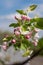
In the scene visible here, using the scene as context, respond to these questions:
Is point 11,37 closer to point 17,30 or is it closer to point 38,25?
point 17,30

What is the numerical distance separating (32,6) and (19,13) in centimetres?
5

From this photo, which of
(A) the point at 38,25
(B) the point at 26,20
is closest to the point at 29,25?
(B) the point at 26,20

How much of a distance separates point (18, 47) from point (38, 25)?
0.40 feet

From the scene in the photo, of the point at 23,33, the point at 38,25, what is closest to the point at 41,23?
the point at 38,25

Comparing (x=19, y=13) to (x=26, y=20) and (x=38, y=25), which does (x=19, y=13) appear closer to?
(x=26, y=20)

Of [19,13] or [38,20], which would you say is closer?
[38,20]

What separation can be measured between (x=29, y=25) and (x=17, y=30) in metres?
0.04

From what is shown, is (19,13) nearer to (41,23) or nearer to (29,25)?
(29,25)

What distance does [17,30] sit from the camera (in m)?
0.51

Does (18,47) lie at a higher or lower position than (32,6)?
lower

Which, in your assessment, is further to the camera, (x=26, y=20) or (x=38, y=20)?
(x=26, y=20)

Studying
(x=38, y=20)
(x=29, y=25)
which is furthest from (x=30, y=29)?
(x=38, y=20)

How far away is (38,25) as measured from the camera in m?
0.40

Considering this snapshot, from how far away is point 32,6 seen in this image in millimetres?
524
